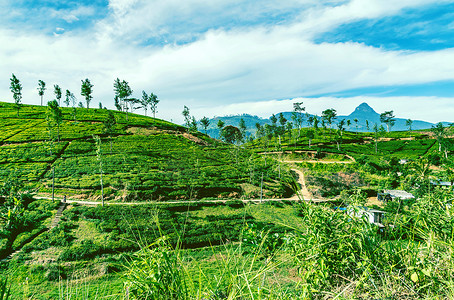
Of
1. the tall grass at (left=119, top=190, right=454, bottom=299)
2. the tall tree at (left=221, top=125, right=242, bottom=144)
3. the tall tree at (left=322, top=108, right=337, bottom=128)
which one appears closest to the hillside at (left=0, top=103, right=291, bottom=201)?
the tall grass at (left=119, top=190, right=454, bottom=299)

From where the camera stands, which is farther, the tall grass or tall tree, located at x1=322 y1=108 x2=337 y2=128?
tall tree, located at x1=322 y1=108 x2=337 y2=128

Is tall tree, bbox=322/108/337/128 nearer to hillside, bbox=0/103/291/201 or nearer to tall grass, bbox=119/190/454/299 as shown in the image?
hillside, bbox=0/103/291/201

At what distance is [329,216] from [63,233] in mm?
29240

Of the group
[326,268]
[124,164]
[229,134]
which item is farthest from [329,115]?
[326,268]

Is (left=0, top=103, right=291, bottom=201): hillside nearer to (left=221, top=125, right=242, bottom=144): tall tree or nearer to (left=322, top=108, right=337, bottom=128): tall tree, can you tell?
(left=221, top=125, right=242, bottom=144): tall tree

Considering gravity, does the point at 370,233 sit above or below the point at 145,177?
above

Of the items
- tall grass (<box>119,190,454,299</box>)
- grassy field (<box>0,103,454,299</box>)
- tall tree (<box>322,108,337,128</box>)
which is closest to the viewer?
tall grass (<box>119,190,454,299</box>)

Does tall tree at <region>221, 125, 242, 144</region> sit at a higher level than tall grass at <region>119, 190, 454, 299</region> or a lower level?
higher

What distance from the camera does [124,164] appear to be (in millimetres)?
48406

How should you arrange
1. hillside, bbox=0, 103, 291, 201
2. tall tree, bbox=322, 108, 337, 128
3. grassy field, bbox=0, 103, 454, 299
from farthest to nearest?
tall tree, bbox=322, 108, 337, 128, hillside, bbox=0, 103, 291, 201, grassy field, bbox=0, 103, 454, 299

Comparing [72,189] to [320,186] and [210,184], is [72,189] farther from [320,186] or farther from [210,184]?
[320,186]

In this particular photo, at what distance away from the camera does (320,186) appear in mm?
50344

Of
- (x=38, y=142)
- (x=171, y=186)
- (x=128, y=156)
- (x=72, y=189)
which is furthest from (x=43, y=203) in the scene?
(x=38, y=142)

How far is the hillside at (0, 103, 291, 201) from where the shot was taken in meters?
38.9
